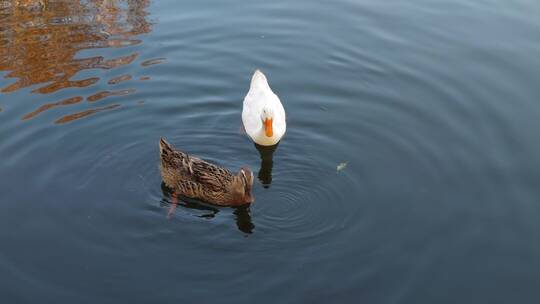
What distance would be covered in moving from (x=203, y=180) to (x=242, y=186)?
1.83 feet

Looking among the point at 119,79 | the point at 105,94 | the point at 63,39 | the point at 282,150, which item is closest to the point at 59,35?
the point at 63,39

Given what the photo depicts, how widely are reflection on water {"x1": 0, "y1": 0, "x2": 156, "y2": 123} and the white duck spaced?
Result: 2269 mm

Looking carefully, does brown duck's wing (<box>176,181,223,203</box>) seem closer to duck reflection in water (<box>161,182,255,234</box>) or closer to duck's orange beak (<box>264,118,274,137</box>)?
duck reflection in water (<box>161,182,255,234</box>)

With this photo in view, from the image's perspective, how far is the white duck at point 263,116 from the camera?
9492mm

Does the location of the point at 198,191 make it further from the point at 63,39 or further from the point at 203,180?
the point at 63,39

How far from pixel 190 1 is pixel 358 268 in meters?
8.67

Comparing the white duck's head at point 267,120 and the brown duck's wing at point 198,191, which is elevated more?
the white duck's head at point 267,120

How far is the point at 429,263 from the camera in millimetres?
7262

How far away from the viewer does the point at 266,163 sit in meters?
9.45

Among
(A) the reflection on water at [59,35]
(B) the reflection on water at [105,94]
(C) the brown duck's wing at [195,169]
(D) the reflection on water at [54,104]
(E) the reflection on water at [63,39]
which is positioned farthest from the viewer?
(A) the reflection on water at [59,35]

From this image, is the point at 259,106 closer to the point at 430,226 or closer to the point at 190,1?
the point at 430,226

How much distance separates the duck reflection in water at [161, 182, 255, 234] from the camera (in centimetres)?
797

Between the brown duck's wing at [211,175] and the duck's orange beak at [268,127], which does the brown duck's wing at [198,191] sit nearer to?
the brown duck's wing at [211,175]

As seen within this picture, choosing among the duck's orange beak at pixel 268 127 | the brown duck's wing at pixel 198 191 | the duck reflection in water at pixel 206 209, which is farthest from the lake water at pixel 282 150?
the duck's orange beak at pixel 268 127
